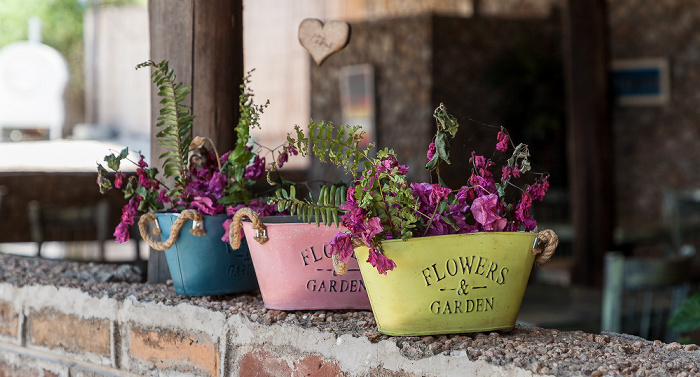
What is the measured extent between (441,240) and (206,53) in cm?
64

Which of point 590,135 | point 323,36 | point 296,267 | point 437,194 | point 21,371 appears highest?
point 323,36

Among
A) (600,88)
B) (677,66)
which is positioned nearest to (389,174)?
(600,88)

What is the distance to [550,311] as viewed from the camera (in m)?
4.38

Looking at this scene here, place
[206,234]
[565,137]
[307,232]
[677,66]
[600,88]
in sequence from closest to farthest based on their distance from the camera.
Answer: [307,232] < [206,234] < [600,88] < [677,66] < [565,137]

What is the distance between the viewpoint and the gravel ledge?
0.78m

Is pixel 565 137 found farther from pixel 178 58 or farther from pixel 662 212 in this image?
pixel 178 58

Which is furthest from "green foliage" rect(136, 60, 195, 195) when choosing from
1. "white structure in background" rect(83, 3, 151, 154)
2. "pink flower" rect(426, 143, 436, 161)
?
"white structure in background" rect(83, 3, 151, 154)

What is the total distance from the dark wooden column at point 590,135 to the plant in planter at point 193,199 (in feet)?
9.66

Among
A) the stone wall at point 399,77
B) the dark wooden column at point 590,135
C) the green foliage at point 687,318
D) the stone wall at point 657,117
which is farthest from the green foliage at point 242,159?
the stone wall at point 657,117

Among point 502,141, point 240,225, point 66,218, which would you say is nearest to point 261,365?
point 240,225

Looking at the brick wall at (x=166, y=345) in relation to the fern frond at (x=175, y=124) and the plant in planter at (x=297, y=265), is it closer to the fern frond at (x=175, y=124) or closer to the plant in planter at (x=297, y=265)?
the plant in planter at (x=297, y=265)

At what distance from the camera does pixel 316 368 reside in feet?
3.02

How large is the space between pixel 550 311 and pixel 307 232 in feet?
11.8

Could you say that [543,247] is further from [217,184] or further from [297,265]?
[217,184]
